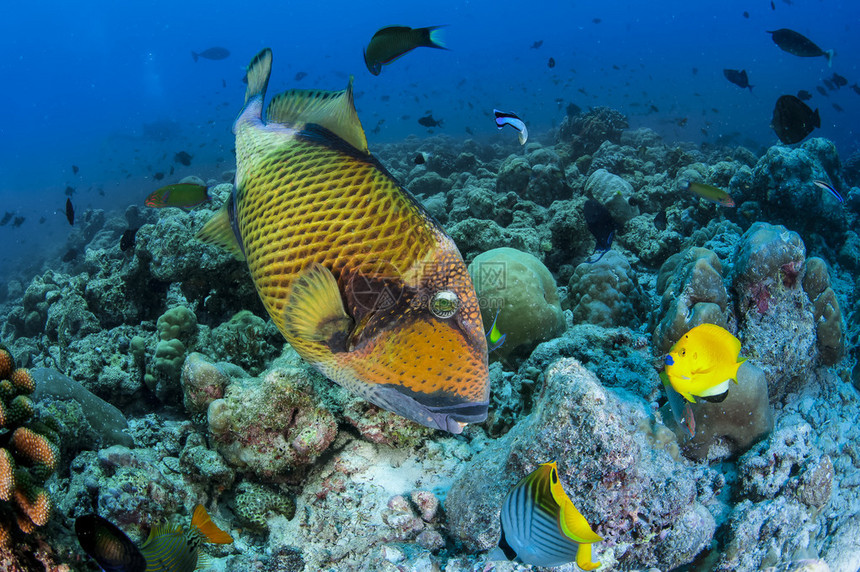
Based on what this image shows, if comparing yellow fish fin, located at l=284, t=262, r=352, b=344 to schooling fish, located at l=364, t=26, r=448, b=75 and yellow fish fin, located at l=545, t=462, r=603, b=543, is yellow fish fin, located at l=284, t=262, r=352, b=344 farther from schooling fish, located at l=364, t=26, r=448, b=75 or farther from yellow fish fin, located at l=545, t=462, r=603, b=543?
schooling fish, located at l=364, t=26, r=448, b=75

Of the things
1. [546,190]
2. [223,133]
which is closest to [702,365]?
[546,190]

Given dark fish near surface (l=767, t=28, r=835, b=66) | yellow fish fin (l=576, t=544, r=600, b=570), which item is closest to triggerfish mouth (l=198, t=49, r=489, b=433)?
yellow fish fin (l=576, t=544, r=600, b=570)

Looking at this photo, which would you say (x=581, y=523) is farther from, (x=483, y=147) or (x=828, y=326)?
(x=483, y=147)

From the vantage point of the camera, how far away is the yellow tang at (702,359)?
Answer: 187cm

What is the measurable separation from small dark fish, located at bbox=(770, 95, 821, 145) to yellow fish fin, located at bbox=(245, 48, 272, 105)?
23.6 feet

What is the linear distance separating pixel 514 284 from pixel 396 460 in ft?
6.59

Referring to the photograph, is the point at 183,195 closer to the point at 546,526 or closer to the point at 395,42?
the point at 395,42

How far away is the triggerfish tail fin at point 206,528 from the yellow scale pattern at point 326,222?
126 centimetres

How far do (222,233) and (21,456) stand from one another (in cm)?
114

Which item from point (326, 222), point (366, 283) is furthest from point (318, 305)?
point (326, 222)

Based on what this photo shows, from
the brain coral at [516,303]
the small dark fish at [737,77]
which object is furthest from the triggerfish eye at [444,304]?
the small dark fish at [737,77]

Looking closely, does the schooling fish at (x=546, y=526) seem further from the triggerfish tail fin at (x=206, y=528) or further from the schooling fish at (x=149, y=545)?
the triggerfish tail fin at (x=206, y=528)

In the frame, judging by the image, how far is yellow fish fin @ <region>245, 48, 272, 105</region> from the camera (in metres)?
1.88

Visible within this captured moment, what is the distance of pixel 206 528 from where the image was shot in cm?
204
